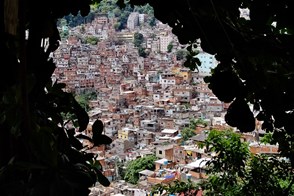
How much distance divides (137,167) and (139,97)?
21.3ft

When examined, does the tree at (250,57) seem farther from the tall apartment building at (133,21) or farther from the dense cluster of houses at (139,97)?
the tall apartment building at (133,21)

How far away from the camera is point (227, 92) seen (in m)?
0.61

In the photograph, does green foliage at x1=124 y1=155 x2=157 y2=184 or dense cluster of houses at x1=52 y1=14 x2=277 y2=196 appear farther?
dense cluster of houses at x1=52 y1=14 x2=277 y2=196

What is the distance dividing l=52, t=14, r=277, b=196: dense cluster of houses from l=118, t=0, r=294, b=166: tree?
6.37m

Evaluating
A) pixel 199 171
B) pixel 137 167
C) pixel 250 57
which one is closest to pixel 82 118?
pixel 250 57

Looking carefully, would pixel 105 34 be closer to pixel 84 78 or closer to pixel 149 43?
pixel 149 43

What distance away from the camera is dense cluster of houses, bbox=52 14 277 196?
33.4 ft

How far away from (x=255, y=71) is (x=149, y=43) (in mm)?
21759

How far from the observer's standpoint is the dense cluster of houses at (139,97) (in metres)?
10.2

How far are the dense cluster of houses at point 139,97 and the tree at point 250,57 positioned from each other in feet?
20.9

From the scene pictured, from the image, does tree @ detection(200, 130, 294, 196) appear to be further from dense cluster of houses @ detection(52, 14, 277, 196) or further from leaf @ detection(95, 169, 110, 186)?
dense cluster of houses @ detection(52, 14, 277, 196)

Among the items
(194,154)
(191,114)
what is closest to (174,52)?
(191,114)

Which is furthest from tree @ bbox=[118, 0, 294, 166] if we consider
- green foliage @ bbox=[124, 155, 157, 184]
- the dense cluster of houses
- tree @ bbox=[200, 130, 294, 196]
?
green foliage @ bbox=[124, 155, 157, 184]

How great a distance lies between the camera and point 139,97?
1678 centimetres
